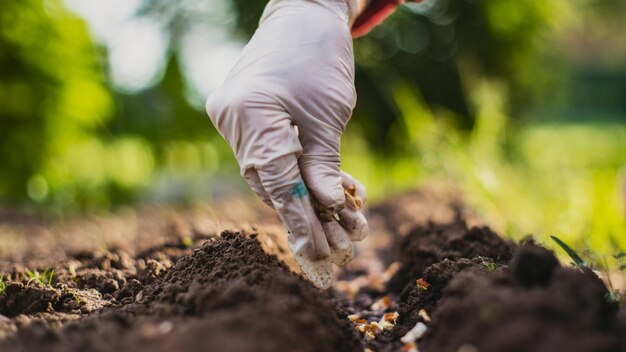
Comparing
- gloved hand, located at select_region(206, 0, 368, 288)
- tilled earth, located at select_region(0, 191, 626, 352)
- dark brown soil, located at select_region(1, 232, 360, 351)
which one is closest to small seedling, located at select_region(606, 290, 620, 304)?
tilled earth, located at select_region(0, 191, 626, 352)

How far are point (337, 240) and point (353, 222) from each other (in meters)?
0.09

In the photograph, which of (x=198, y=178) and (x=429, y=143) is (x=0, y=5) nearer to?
(x=198, y=178)

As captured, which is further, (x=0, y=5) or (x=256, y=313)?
(x=0, y=5)

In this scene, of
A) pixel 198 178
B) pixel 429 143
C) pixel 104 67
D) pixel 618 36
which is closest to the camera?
pixel 429 143

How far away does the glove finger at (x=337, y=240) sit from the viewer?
6.50 ft

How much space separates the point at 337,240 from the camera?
6.52 ft

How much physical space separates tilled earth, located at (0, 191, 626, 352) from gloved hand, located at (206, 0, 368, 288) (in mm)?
166

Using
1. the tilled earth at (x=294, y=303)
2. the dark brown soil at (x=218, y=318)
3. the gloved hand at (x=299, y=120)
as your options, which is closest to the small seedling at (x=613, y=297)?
the tilled earth at (x=294, y=303)

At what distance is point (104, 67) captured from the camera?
325 inches

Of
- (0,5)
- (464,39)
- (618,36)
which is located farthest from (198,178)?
(618,36)

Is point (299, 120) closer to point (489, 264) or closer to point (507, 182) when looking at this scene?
point (489, 264)

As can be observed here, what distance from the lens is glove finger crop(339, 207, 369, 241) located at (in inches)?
79.5

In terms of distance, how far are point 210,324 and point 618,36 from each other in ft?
93.0

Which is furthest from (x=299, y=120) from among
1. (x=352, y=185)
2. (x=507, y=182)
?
(x=507, y=182)
